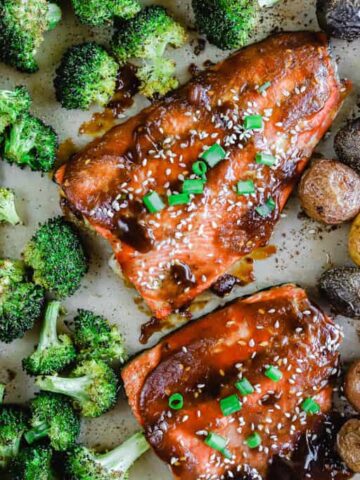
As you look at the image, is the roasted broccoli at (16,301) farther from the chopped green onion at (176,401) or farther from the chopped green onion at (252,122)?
the chopped green onion at (252,122)

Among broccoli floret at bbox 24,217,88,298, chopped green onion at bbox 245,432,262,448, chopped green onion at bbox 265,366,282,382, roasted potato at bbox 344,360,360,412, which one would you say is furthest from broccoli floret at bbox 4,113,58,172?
roasted potato at bbox 344,360,360,412

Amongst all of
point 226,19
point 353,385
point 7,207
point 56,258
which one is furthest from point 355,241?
point 7,207

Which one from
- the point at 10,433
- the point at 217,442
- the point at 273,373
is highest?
the point at 273,373

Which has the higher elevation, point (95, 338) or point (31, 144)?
point (31, 144)

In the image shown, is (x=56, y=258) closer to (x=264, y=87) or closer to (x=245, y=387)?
(x=245, y=387)

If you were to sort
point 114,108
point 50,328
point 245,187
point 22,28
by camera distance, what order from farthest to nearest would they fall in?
point 114,108 < point 50,328 < point 245,187 < point 22,28

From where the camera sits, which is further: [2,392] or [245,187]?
[2,392]

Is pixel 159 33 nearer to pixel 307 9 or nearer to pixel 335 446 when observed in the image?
pixel 307 9

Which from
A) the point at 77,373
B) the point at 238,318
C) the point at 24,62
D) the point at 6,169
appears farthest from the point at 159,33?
the point at 77,373
